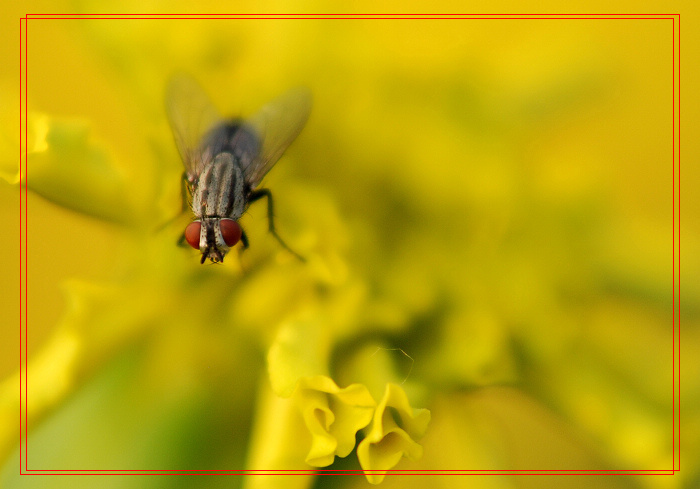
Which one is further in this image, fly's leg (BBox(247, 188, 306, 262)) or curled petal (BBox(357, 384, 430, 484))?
fly's leg (BBox(247, 188, 306, 262))

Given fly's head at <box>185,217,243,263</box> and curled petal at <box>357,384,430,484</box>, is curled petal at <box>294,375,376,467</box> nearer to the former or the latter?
curled petal at <box>357,384,430,484</box>

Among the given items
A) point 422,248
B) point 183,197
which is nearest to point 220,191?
point 183,197

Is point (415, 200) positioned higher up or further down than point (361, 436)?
higher up

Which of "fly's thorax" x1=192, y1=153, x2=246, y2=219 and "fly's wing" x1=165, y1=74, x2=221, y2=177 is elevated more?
"fly's wing" x1=165, y1=74, x2=221, y2=177

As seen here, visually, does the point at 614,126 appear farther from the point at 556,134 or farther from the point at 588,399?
the point at 588,399

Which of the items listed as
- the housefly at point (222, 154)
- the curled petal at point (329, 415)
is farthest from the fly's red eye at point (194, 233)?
the curled petal at point (329, 415)

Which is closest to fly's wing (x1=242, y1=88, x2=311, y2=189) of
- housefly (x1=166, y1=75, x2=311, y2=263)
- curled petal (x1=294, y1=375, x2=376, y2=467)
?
housefly (x1=166, y1=75, x2=311, y2=263)

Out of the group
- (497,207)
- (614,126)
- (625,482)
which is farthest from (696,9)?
(625,482)
